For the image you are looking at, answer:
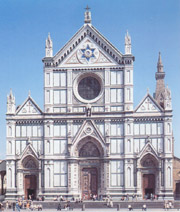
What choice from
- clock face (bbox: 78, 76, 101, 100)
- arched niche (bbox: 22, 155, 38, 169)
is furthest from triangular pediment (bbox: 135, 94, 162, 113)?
arched niche (bbox: 22, 155, 38, 169)

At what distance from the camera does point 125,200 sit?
51562mm

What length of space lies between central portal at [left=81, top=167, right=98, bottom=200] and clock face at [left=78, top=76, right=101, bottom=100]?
7.43m

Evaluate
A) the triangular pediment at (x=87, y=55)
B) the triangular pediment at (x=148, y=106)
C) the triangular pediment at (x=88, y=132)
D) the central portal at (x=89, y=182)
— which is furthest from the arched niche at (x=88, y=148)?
the triangular pediment at (x=87, y=55)

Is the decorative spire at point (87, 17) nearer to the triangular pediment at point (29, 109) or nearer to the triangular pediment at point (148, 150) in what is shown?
the triangular pediment at point (29, 109)

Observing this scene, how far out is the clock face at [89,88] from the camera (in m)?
54.4

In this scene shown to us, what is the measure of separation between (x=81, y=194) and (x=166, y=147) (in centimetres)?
976

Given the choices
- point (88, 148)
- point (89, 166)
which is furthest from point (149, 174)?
point (88, 148)

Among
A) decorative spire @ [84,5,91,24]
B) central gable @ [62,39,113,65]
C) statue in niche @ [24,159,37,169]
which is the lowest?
statue in niche @ [24,159,37,169]

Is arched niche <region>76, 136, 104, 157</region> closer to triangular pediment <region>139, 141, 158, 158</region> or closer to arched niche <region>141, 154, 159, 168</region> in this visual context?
triangular pediment <region>139, 141, 158, 158</region>

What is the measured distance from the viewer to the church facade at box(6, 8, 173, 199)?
52.6 meters

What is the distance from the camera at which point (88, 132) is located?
53.3 meters

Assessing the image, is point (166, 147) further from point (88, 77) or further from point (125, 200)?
point (88, 77)

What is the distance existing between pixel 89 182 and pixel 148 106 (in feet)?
31.8

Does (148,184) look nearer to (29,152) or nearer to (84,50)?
(29,152)
